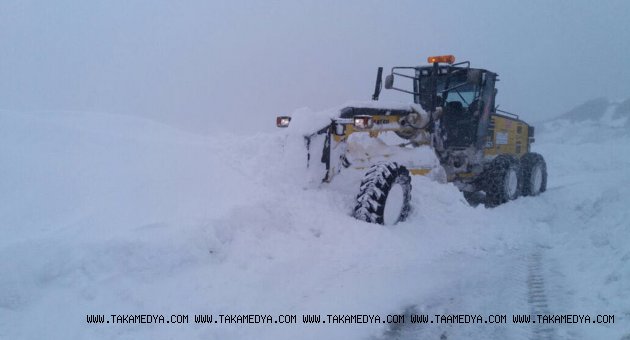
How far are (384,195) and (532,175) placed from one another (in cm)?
581

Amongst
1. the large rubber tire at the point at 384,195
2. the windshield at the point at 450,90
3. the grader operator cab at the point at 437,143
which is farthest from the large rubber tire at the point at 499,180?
the large rubber tire at the point at 384,195

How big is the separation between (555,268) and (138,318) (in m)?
4.59

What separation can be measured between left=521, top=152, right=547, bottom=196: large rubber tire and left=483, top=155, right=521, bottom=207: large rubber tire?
94 cm

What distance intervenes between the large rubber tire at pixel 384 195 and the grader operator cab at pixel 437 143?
0.5 inches

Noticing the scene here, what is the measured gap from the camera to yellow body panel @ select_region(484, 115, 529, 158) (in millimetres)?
10703

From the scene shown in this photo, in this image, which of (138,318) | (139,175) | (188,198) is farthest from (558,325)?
(139,175)

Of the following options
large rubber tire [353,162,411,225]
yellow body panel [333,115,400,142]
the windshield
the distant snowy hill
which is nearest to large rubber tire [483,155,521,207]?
the windshield

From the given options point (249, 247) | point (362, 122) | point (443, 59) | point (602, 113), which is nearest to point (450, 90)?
point (443, 59)

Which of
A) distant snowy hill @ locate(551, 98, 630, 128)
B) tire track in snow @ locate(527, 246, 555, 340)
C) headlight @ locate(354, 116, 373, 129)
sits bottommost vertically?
tire track in snow @ locate(527, 246, 555, 340)

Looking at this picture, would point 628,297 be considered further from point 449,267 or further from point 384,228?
point 384,228

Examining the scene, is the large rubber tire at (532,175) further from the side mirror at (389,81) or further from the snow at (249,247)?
the side mirror at (389,81)

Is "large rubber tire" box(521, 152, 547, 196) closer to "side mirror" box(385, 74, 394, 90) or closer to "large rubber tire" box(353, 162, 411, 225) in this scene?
"side mirror" box(385, 74, 394, 90)

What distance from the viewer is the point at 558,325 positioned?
14.1 ft

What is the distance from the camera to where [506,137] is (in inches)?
451
